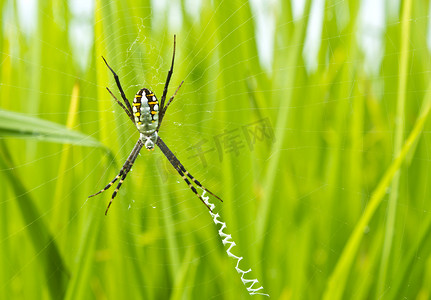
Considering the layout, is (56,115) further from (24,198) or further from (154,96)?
(24,198)

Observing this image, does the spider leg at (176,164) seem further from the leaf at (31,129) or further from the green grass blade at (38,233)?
the leaf at (31,129)

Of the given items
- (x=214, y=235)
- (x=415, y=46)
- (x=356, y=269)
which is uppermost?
(x=415, y=46)

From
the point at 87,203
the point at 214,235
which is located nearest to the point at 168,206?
the point at 214,235

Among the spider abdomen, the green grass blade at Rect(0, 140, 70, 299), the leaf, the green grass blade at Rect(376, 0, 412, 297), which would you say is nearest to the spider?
the spider abdomen

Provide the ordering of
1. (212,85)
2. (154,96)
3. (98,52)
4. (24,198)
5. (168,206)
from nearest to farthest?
(24,198)
(168,206)
(98,52)
(212,85)
(154,96)

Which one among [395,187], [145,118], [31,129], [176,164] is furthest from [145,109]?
[395,187]

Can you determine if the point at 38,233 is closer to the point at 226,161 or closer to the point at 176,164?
the point at 226,161
